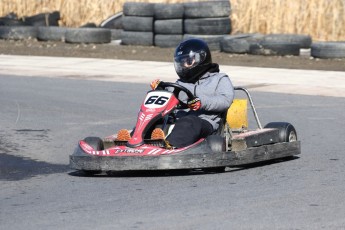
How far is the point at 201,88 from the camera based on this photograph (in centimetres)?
907

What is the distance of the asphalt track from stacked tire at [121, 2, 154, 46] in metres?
7.27

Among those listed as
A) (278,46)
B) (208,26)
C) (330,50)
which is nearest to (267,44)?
(278,46)

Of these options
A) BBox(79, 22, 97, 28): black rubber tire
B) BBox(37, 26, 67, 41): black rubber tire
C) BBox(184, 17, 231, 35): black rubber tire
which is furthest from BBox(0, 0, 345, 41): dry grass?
BBox(37, 26, 67, 41): black rubber tire

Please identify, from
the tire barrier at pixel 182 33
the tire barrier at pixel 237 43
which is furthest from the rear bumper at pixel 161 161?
the tire barrier at pixel 237 43

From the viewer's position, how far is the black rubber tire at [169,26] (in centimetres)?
2258

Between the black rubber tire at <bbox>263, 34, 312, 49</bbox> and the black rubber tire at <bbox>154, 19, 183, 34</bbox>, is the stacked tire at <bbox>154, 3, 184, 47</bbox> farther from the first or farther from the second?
the black rubber tire at <bbox>263, 34, 312, 49</bbox>

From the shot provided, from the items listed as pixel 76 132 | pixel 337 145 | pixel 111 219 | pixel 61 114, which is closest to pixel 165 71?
pixel 61 114

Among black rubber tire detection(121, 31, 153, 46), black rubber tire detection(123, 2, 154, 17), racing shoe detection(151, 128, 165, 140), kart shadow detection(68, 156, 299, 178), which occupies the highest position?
racing shoe detection(151, 128, 165, 140)

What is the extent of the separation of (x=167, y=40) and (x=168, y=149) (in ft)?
48.0

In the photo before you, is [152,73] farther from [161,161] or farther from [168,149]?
[161,161]

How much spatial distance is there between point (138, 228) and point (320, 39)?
56.4 ft

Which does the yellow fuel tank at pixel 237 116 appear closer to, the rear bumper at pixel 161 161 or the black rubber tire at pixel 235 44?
the rear bumper at pixel 161 161

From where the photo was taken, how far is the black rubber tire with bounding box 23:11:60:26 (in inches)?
1104

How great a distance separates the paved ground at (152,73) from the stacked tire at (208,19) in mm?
2344
